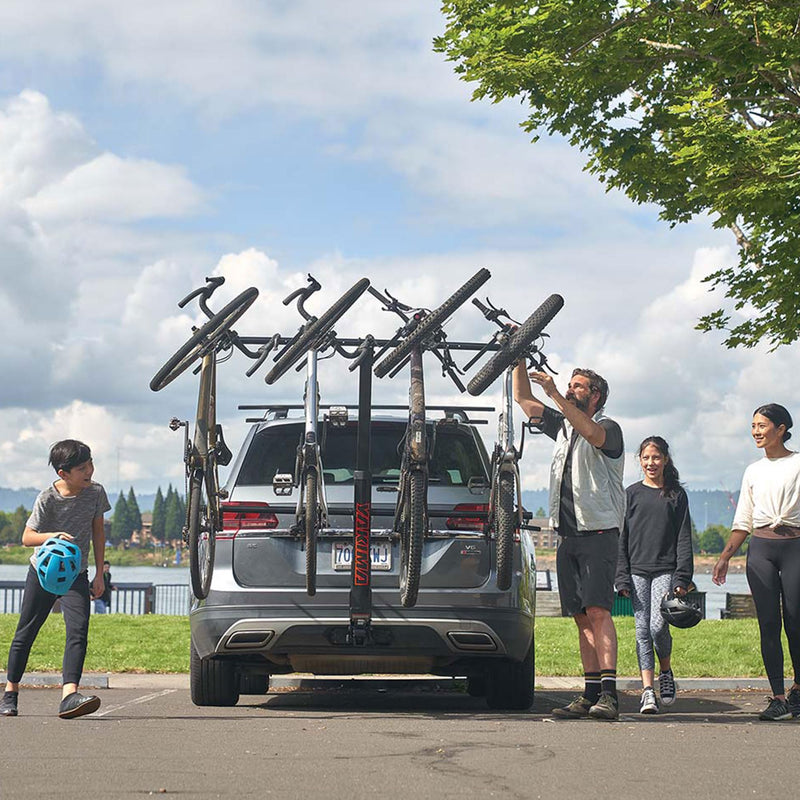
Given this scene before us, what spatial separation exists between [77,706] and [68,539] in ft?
3.52

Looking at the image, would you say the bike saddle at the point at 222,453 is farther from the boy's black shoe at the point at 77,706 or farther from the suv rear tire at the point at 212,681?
the boy's black shoe at the point at 77,706

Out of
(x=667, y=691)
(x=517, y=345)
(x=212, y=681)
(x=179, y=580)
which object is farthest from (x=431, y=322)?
(x=179, y=580)

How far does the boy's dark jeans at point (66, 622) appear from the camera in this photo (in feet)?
29.7

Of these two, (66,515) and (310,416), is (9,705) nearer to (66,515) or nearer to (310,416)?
(66,515)

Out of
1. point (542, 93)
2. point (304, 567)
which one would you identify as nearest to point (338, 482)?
point (304, 567)

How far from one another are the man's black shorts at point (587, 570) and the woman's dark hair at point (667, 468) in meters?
1.01

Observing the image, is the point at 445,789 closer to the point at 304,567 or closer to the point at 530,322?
the point at 304,567

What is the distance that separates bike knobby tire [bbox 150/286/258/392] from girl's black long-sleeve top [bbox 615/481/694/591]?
3.11m

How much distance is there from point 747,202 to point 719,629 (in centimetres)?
487

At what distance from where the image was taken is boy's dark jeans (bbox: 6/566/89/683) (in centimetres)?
905

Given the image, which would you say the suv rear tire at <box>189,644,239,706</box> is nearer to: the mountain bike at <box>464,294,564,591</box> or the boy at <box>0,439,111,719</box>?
the boy at <box>0,439,111,719</box>

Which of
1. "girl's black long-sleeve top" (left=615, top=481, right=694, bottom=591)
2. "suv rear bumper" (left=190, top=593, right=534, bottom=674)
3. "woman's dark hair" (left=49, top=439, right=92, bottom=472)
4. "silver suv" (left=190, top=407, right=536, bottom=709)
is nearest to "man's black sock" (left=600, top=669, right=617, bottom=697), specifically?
"silver suv" (left=190, top=407, right=536, bottom=709)

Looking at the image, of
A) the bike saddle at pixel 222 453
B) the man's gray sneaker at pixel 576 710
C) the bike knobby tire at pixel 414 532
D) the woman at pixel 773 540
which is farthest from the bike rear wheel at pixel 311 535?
the woman at pixel 773 540

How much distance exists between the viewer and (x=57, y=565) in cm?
898
